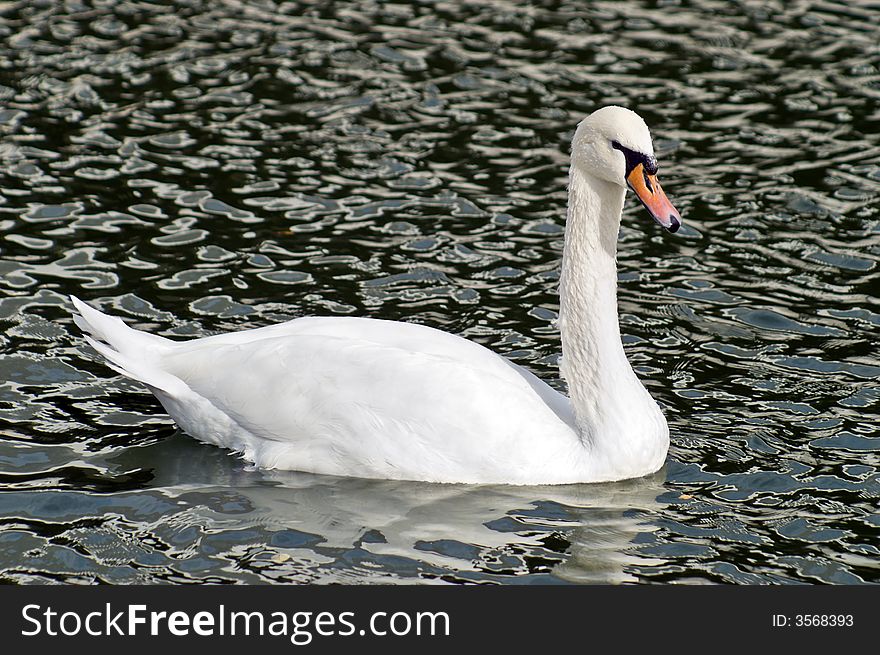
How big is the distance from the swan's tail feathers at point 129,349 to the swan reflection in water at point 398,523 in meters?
0.43

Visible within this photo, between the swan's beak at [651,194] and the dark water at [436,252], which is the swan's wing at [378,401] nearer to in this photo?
the dark water at [436,252]

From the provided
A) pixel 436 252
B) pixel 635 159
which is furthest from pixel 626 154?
pixel 436 252

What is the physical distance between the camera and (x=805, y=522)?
7637 millimetres

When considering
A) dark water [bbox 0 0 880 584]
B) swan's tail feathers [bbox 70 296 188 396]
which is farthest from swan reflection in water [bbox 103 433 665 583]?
swan's tail feathers [bbox 70 296 188 396]

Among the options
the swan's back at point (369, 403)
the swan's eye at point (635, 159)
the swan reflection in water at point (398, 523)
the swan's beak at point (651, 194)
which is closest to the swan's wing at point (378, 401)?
the swan's back at point (369, 403)

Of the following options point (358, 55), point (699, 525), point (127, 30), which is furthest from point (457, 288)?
point (127, 30)

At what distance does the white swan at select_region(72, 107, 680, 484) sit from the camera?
7.82 m

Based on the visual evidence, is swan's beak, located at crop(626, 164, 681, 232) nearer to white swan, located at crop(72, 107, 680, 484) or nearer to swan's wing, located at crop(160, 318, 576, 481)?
white swan, located at crop(72, 107, 680, 484)

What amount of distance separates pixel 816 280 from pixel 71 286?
212 inches

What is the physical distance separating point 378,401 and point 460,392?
1.46 feet

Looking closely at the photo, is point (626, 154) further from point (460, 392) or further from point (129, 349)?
point (129, 349)

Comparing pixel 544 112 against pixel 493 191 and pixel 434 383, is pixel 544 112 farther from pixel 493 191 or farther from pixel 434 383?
pixel 434 383

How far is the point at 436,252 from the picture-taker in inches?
438

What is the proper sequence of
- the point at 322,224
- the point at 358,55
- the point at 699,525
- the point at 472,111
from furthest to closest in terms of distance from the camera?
the point at 358,55 → the point at 472,111 → the point at 322,224 → the point at 699,525
